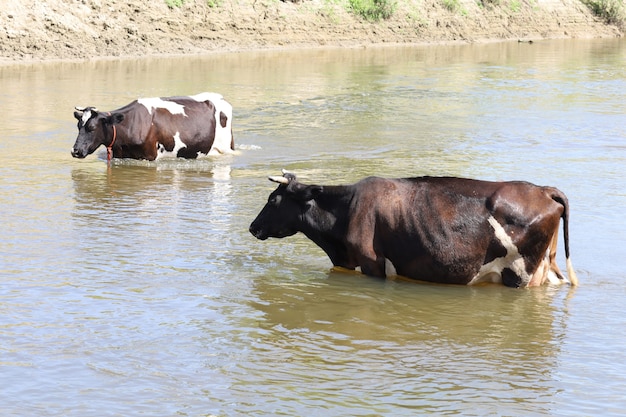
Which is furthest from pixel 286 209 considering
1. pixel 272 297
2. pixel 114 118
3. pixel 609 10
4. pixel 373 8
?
pixel 609 10

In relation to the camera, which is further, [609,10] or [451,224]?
[609,10]

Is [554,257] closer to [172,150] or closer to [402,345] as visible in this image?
[402,345]

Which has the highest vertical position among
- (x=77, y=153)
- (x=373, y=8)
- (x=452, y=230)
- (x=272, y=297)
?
(x=373, y=8)

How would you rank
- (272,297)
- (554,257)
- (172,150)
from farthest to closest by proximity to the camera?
(172,150) → (554,257) → (272,297)

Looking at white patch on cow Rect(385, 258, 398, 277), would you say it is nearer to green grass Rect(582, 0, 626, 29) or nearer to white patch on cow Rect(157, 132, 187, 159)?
white patch on cow Rect(157, 132, 187, 159)

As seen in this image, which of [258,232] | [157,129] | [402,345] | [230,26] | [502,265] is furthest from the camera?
[230,26]

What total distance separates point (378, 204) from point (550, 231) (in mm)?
1587

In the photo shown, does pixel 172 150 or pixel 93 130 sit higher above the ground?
pixel 93 130

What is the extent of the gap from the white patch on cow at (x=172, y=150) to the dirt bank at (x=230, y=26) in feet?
51.9

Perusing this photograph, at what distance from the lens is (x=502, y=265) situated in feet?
32.9

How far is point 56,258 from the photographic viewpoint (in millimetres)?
11156

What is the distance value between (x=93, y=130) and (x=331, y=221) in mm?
7149

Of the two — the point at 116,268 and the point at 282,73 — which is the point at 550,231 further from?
the point at 282,73

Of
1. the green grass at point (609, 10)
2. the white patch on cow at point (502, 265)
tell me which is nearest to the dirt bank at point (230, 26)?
the green grass at point (609, 10)
